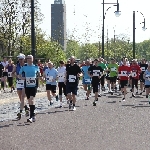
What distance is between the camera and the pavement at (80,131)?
1084cm

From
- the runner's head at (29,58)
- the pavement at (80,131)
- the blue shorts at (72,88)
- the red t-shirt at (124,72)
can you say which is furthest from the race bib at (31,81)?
the red t-shirt at (124,72)

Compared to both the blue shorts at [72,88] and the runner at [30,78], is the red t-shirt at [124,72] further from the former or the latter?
the runner at [30,78]

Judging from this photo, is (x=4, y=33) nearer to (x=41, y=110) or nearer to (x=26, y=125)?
(x=41, y=110)

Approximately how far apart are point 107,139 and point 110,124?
304cm

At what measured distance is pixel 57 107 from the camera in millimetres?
20625

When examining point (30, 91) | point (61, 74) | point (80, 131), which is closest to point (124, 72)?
point (61, 74)

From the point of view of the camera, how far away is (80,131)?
13180 mm

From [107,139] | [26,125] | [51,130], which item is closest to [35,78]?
[26,125]

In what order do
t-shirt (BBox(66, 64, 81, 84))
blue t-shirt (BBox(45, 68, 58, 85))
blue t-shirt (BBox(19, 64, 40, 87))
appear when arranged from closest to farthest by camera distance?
blue t-shirt (BBox(19, 64, 40, 87))
t-shirt (BBox(66, 64, 81, 84))
blue t-shirt (BBox(45, 68, 58, 85))

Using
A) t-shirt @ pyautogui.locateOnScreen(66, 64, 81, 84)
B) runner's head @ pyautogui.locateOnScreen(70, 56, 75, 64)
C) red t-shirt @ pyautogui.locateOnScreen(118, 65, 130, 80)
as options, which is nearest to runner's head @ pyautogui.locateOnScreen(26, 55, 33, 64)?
runner's head @ pyautogui.locateOnScreen(70, 56, 75, 64)

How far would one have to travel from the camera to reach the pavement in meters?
10.8

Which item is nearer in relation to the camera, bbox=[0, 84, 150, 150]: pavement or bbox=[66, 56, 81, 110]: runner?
bbox=[0, 84, 150, 150]: pavement

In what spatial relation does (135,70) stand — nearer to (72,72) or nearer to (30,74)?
(72,72)

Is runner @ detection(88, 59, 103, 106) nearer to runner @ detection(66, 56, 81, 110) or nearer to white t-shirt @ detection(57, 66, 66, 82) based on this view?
white t-shirt @ detection(57, 66, 66, 82)
